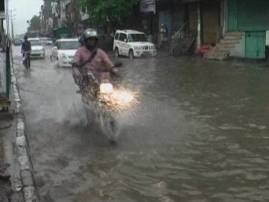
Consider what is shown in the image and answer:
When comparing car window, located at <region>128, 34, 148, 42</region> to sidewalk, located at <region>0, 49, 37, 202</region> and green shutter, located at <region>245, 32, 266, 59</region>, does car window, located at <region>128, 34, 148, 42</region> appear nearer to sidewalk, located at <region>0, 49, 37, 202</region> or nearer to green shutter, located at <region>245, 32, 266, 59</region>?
green shutter, located at <region>245, 32, 266, 59</region>

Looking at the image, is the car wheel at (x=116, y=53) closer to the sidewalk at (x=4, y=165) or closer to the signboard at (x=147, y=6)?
the signboard at (x=147, y=6)

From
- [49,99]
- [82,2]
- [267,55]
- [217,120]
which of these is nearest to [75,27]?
[82,2]

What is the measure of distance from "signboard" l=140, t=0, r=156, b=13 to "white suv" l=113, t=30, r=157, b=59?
21.6 feet

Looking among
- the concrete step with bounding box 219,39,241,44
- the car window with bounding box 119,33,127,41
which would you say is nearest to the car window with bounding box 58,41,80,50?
the car window with bounding box 119,33,127,41

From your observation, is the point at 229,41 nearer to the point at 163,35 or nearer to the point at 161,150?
the point at 163,35

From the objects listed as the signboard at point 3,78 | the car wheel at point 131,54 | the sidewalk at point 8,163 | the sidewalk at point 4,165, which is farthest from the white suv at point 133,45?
the sidewalk at point 4,165

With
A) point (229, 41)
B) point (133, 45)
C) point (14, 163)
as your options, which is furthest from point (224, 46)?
point (14, 163)

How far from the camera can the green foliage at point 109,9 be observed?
46.8 meters

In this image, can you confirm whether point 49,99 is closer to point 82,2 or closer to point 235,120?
point 235,120

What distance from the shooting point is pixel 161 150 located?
8828mm

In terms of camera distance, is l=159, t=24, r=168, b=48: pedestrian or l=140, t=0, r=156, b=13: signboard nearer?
l=159, t=24, r=168, b=48: pedestrian

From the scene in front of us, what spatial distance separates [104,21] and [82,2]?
249cm

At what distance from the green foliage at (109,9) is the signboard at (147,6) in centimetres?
66

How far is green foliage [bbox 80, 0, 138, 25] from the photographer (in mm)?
46812
